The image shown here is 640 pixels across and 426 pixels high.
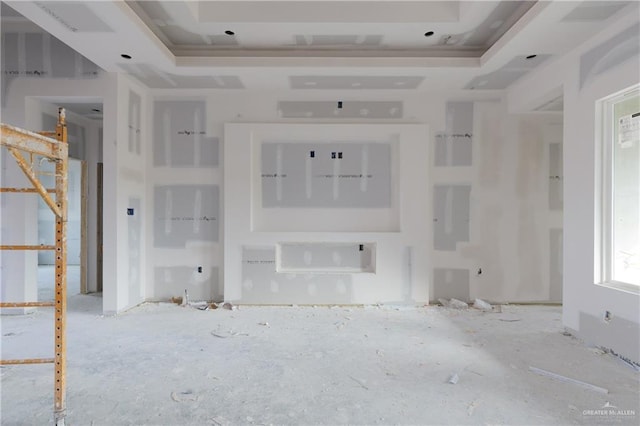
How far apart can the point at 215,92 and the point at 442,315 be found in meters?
4.05

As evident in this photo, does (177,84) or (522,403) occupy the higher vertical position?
(177,84)

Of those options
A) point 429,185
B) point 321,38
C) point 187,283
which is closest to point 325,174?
point 429,185

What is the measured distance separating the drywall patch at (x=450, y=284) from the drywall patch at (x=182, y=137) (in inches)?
133

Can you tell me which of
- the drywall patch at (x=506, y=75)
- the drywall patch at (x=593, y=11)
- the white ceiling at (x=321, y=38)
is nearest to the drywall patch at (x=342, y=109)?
the white ceiling at (x=321, y=38)

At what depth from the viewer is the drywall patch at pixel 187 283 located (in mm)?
4543

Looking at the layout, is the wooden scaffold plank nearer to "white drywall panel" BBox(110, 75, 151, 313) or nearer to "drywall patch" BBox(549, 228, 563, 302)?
"white drywall panel" BBox(110, 75, 151, 313)

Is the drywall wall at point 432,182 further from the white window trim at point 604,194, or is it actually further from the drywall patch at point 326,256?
the white window trim at point 604,194

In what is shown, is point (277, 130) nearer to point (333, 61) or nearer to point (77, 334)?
point (333, 61)

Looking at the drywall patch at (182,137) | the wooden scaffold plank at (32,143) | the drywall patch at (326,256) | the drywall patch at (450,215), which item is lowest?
the drywall patch at (326,256)

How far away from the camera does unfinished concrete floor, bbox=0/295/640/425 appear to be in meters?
2.04

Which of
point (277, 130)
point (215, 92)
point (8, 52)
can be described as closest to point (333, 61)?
point (277, 130)

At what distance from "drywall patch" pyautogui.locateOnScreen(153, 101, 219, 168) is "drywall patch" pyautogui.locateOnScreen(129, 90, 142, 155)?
22cm

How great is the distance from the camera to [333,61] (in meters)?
3.66

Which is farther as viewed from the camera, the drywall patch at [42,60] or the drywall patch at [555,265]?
the drywall patch at [555,265]
